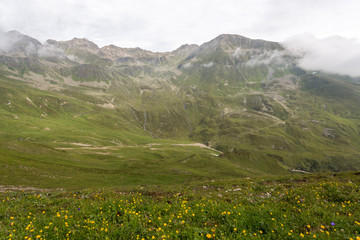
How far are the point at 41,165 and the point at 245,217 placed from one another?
259ft

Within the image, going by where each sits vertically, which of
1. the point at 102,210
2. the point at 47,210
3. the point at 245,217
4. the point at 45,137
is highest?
the point at 245,217

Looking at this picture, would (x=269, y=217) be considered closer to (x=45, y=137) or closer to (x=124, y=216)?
(x=124, y=216)

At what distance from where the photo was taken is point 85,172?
232ft

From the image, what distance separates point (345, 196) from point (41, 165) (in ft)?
271

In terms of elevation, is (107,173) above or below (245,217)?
below

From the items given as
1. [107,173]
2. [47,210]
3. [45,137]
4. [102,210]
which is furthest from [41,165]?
[45,137]

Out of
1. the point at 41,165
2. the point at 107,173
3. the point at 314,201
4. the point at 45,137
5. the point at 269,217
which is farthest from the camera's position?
the point at 45,137

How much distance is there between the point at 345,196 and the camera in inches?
464

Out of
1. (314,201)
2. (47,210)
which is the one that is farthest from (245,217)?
(47,210)

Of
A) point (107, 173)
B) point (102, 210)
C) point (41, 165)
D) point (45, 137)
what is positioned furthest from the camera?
point (45, 137)

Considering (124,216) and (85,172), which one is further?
(85,172)

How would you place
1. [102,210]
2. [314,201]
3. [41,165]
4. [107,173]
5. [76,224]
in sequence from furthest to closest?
[107,173]
[41,165]
[314,201]
[102,210]
[76,224]

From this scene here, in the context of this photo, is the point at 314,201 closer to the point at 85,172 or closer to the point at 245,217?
the point at 245,217

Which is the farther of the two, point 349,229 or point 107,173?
point 107,173
